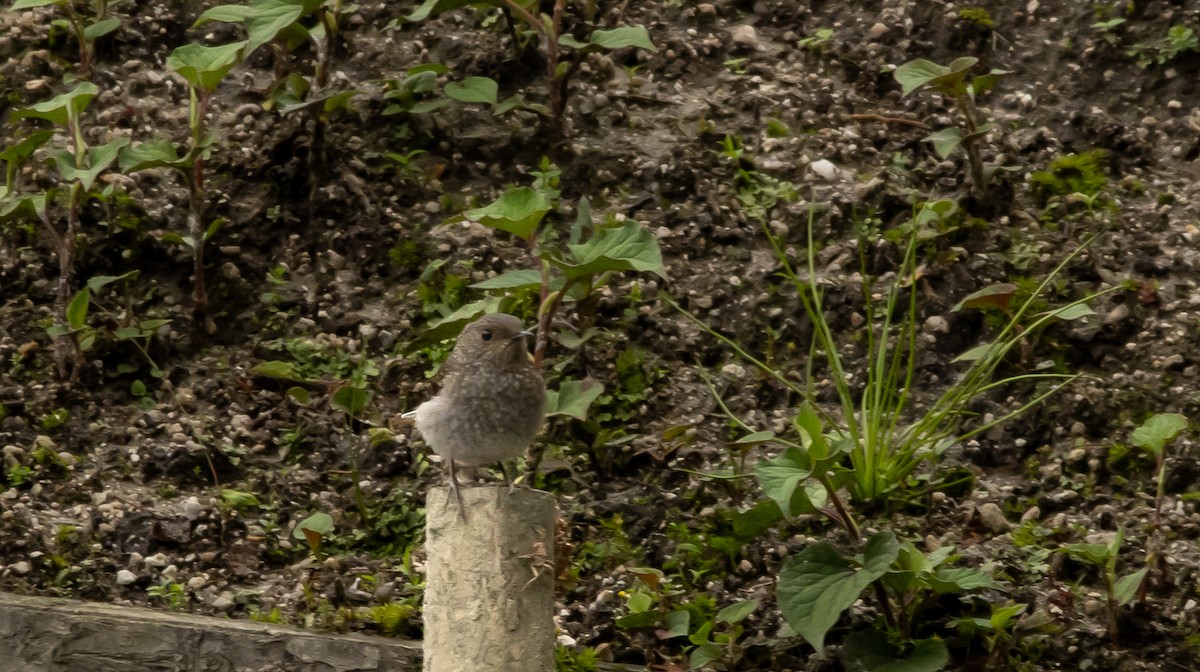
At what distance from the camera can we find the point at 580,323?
4.59 metres

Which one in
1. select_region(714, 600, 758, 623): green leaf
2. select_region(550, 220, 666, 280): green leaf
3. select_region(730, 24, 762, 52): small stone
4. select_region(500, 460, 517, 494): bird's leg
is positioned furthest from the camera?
select_region(730, 24, 762, 52): small stone

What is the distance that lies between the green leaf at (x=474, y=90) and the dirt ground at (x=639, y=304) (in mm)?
290

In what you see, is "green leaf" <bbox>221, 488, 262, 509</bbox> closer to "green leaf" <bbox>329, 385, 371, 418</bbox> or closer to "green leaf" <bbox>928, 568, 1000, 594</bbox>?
"green leaf" <bbox>329, 385, 371, 418</bbox>

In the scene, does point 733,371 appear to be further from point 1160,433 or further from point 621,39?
point 1160,433

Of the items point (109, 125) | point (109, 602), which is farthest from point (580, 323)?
point (109, 125)

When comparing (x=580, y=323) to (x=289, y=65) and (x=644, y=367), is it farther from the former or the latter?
(x=289, y=65)

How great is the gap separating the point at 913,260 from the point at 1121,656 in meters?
1.43

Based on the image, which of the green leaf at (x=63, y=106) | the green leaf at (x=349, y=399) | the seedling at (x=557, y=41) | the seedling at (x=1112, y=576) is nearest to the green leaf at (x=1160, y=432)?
the seedling at (x=1112, y=576)

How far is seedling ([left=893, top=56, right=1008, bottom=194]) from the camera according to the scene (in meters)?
4.46

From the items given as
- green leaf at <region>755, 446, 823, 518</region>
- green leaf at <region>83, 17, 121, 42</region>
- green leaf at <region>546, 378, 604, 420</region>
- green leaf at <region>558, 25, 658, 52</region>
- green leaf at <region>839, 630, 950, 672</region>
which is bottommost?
green leaf at <region>839, 630, 950, 672</region>

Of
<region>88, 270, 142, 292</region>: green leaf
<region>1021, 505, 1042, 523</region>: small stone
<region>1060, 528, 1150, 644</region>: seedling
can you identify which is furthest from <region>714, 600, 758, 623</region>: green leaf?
<region>88, 270, 142, 292</region>: green leaf

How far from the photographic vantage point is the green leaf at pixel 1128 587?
3.61 meters

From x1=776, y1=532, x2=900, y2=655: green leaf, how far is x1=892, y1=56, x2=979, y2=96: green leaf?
1618mm

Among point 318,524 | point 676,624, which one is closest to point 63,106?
point 318,524
